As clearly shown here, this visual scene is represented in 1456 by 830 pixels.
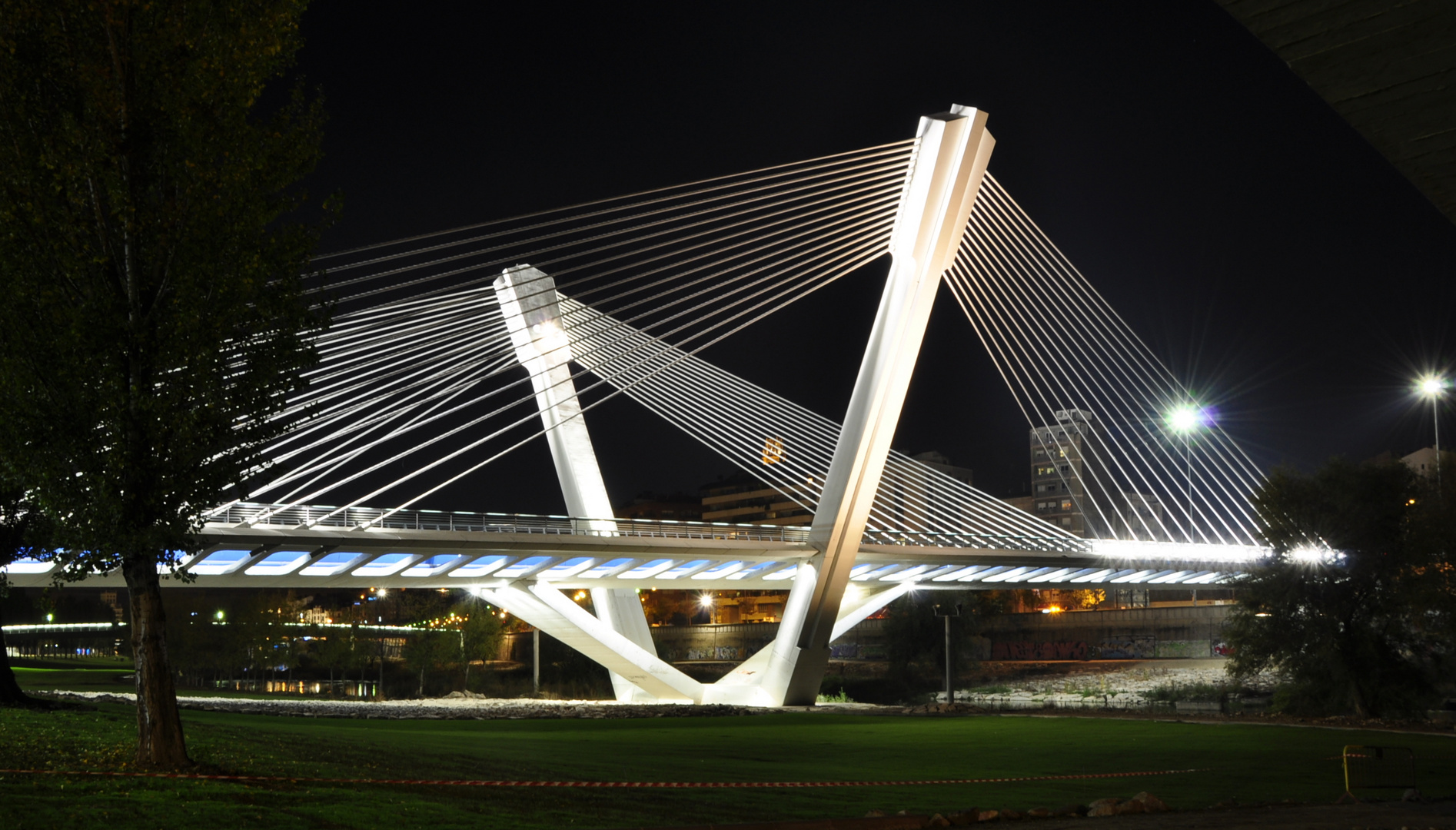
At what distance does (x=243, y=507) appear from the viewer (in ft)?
79.0

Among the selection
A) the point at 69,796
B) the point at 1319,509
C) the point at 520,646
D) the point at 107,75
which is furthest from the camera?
the point at 520,646

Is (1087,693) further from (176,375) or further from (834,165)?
(176,375)

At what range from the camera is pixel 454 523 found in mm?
28406

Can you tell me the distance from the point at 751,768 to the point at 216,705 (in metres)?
18.0

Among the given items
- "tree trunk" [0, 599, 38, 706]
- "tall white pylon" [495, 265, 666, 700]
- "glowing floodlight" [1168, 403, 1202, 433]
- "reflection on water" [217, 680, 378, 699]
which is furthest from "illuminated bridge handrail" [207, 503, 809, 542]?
"reflection on water" [217, 680, 378, 699]

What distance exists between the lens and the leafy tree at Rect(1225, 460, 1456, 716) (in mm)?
30578

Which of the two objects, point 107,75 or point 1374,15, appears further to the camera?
point 107,75

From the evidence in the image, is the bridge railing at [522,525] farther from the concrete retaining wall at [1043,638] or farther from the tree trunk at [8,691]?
the concrete retaining wall at [1043,638]

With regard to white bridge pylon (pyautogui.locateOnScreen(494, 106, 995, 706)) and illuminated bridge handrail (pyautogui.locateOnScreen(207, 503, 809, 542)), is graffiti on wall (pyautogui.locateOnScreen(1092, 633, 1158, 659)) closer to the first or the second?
white bridge pylon (pyautogui.locateOnScreen(494, 106, 995, 706))

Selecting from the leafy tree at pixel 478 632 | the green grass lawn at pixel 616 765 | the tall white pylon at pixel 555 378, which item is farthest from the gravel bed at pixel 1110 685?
the leafy tree at pixel 478 632

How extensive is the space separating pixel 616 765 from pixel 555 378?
55.6 feet

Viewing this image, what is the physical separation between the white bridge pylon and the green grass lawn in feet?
18.6

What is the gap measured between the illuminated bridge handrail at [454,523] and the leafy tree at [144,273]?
11654 mm

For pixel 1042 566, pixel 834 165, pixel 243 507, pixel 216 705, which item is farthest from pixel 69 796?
pixel 1042 566
